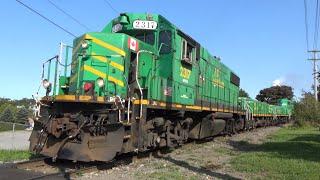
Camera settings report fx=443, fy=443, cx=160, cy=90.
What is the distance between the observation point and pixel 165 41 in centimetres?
1438

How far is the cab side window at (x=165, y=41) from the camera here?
→ 14.3 meters

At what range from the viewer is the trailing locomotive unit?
11062mm

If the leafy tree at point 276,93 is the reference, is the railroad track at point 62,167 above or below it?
below

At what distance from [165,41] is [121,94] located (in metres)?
3.15

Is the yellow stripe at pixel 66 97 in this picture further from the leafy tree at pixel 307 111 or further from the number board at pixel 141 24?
the leafy tree at pixel 307 111

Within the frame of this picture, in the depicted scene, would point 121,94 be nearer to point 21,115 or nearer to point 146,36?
point 146,36

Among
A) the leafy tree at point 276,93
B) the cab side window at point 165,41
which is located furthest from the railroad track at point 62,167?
the leafy tree at point 276,93

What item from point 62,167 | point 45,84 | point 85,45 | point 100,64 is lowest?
point 62,167

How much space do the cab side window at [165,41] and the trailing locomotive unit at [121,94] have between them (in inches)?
1.3

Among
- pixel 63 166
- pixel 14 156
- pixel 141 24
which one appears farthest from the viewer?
pixel 141 24

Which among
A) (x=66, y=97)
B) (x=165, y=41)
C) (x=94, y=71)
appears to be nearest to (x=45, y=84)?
(x=66, y=97)

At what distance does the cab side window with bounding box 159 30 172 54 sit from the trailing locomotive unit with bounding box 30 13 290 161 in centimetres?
3

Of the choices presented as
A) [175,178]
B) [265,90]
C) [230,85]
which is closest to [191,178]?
[175,178]

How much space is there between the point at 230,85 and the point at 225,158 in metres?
12.7
